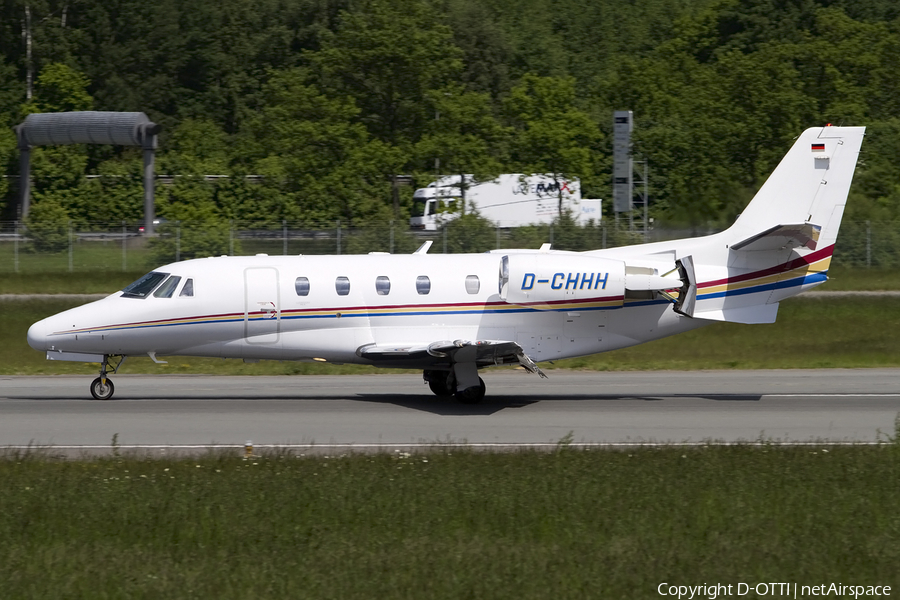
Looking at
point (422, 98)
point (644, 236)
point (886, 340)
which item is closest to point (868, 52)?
point (422, 98)

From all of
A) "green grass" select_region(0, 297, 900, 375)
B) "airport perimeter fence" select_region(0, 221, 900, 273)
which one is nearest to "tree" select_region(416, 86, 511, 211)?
"airport perimeter fence" select_region(0, 221, 900, 273)

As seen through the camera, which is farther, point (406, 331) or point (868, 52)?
point (868, 52)

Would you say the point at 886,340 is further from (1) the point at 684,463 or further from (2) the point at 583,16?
(2) the point at 583,16

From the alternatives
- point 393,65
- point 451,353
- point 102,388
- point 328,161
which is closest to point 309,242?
point 328,161

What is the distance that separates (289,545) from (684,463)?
5.57 metres

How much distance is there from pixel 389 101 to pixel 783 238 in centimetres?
3670

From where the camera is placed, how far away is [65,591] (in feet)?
28.3

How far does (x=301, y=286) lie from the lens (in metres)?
19.3

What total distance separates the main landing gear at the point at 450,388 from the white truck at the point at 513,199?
30172mm

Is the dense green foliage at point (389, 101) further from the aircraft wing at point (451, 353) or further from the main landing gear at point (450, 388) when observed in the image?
the aircraft wing at point (451, 353)

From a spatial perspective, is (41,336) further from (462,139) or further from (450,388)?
(462,139)

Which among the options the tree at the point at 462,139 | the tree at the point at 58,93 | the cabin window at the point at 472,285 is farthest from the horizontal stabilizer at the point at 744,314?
the tree at the point at 58,93

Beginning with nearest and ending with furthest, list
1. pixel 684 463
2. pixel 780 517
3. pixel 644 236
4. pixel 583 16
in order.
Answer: pixel 780 517 → pixel 684 463 → pixel 644 236 → pixel 583 16

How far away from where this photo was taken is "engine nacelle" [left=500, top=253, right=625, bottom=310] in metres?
19.2
